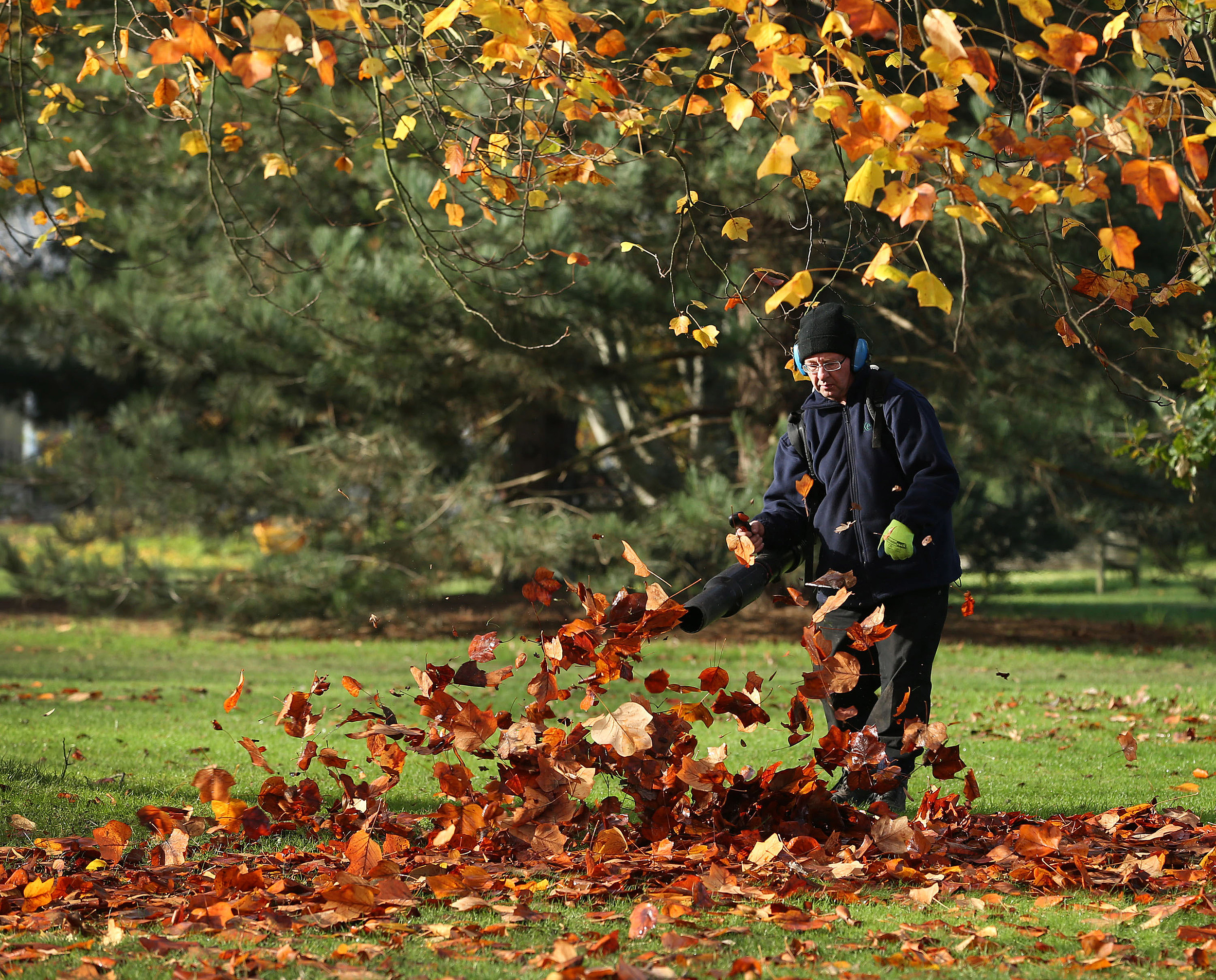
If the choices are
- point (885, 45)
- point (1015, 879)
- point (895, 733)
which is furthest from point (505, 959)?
point (885, 45)

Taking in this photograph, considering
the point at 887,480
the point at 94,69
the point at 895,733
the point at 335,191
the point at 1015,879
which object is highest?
the point at 335,191

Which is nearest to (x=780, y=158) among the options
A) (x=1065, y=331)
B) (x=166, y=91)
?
(x=1065, y=331)

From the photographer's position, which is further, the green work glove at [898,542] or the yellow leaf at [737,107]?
the green work glove at [898,542]

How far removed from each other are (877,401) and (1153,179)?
1.75 m

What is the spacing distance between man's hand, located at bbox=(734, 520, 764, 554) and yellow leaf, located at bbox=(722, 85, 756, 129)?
5.07 ft

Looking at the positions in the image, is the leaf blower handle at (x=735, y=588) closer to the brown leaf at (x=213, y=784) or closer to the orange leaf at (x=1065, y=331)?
the orange leaf at (x=1065, y=331)

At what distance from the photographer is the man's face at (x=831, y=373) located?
404 cm

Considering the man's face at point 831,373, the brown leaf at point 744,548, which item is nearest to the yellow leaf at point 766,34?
the man's face at point 831,373

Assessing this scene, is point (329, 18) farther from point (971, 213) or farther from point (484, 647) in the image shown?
point (484, 647)

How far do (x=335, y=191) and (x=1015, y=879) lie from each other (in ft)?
35.1

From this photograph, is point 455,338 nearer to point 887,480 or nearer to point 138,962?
point 887,480

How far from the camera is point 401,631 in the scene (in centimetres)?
1256

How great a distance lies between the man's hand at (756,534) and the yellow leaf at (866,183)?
1.81 m

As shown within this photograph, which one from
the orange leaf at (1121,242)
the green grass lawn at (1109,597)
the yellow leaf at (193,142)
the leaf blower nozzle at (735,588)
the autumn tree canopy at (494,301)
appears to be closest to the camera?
the orange leaf at (1121,242)
